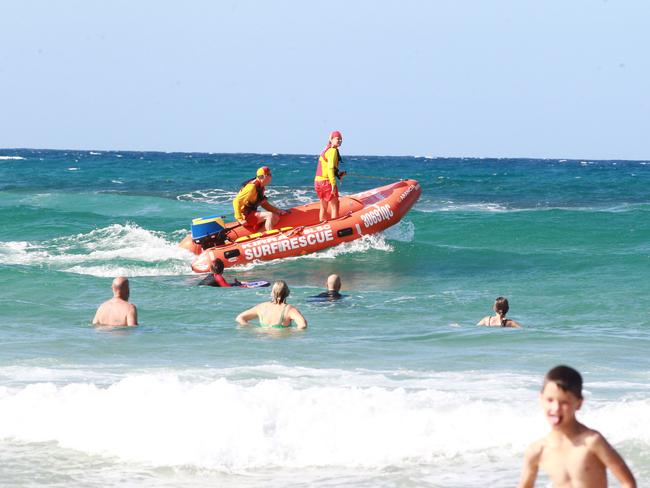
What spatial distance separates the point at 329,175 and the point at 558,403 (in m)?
11.5

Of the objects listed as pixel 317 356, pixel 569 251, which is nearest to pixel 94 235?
pixel 569 251

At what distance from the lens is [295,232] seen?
50.5ft

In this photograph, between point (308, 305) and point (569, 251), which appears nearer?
point (308, 305)

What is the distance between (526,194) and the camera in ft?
118

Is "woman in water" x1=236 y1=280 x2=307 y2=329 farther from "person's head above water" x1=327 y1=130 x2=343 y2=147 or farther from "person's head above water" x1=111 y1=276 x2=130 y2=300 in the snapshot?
"person's head above water" x1=327 y1=130 x2=343 y2=147

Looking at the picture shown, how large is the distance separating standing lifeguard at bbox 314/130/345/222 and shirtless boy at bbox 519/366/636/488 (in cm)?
1057

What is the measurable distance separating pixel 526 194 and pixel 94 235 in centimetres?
1905

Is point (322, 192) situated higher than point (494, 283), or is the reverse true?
point (322, 192)

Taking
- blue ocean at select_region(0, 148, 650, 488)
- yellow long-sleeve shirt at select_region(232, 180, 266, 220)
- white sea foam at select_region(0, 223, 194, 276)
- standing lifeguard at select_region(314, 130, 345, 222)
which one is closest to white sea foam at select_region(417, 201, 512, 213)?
white sea foam at select_region(0, 223, 194, 276)

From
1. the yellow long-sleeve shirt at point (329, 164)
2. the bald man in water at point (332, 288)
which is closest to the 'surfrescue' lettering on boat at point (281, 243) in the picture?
the yellow long-sleeve shirt at point (329, 164)

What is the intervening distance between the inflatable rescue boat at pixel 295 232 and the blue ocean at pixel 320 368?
0.70 feet

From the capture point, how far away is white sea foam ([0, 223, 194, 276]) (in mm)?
15656

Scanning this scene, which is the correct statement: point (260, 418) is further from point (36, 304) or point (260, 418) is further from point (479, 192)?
point (479, 192)

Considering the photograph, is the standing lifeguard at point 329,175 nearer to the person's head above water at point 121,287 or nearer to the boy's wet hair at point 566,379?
the person's head above water at point 121,287
